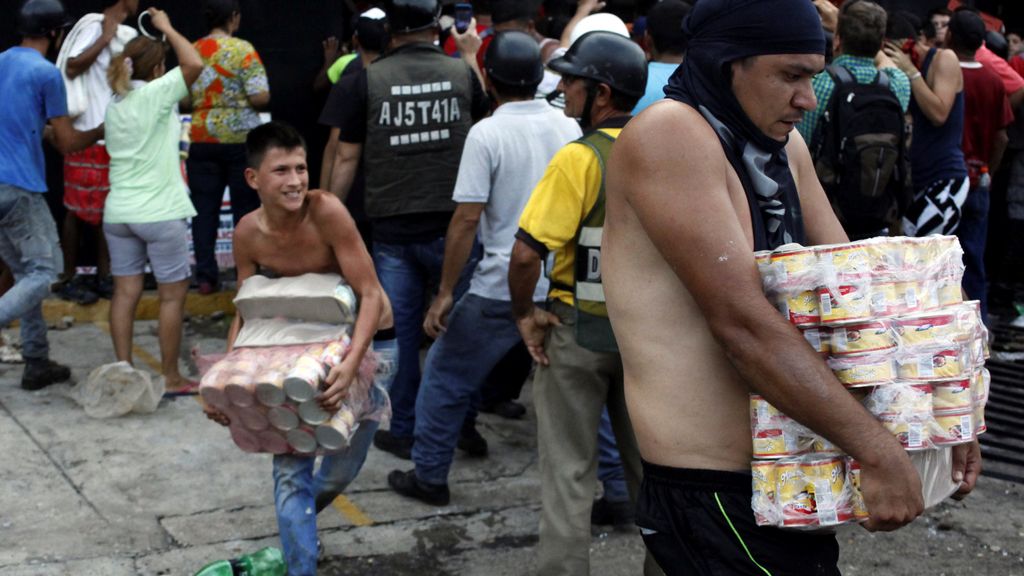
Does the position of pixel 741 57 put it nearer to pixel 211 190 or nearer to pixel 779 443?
pixel 779 443

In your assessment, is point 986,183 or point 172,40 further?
point 986,183

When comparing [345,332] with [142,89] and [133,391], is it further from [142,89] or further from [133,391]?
[142,89]

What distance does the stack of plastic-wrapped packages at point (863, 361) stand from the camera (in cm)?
251

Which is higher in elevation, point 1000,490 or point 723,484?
point 723,484

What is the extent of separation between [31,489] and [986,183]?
6.23 meters

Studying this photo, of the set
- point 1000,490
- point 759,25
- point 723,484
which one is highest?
point 759,25

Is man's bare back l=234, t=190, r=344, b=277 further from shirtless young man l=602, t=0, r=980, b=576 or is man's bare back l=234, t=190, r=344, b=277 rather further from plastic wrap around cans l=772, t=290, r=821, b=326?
plastic wrap around cans l=772, t=290, r=821, b=326

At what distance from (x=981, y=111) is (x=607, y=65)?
16.6 ft

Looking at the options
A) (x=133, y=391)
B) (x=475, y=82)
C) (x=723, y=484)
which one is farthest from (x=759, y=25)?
(x=133, y=391)

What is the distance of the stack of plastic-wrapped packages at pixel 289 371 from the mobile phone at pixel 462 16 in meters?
4.52

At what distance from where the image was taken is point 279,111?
31.5 ft

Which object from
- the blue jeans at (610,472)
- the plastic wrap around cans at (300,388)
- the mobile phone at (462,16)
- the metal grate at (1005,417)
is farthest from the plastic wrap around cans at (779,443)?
the mobile phone at (462,16)

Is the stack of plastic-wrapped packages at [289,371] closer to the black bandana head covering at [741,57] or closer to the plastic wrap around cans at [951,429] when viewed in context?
the black bandana head covering at [741,57]

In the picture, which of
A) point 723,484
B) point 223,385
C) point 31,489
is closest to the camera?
point 723,484
